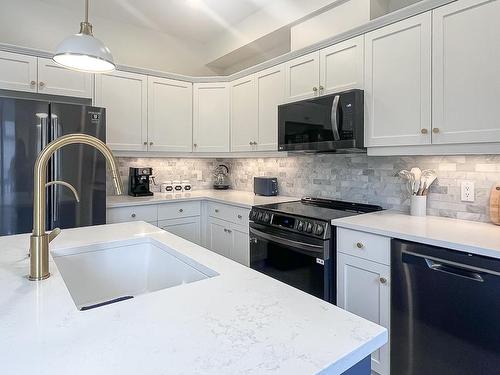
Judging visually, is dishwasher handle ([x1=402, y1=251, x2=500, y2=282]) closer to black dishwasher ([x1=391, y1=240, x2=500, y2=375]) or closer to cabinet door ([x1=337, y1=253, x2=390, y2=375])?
black dishwasher ([x1=391, y1=240, x2=500, y2=375])

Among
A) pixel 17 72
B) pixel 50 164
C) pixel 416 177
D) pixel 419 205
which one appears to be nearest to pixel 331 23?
pixel 416 177

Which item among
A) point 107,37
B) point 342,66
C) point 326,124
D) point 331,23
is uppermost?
point 107,37

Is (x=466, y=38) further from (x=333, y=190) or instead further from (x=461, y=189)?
(x=333, y=190)

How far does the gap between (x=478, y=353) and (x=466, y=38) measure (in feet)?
5.27

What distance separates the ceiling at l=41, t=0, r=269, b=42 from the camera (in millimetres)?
3088

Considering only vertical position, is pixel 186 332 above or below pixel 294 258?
above

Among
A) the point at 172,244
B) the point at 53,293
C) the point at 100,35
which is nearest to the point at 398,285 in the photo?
the point at 172,244

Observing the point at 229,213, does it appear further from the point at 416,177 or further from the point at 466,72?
the point at 466,72

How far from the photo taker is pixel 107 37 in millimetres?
3469

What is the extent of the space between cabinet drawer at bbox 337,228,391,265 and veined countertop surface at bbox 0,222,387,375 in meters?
1.03

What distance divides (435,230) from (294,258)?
2.93ft

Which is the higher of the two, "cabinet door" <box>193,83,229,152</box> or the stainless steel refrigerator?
"cabinet door" <box>193,83,229,152</box>

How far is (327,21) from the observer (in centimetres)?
264

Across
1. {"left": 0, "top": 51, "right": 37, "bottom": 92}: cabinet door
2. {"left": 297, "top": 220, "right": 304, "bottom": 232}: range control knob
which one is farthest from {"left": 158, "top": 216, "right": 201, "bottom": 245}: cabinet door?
{"left": 0, "top": 51, "right": 37, "bottom": 92}: cabinet door
